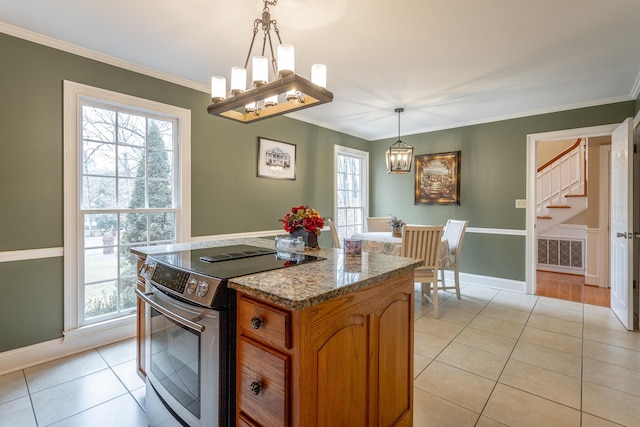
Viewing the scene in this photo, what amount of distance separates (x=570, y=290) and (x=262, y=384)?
4.98 metres

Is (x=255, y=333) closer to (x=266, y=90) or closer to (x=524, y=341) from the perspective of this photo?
(x=266, y=90)

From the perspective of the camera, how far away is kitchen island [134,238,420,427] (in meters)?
1.02

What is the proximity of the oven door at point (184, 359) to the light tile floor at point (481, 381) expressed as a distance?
0.45m

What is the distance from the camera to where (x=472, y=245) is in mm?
4539

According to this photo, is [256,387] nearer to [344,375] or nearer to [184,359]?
[344,375]

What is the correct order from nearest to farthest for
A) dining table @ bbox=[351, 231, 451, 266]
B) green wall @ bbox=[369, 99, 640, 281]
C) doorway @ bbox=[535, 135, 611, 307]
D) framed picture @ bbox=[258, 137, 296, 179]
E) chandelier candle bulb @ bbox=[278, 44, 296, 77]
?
chandelier candle bulb @ bbox=[278, 44, 296, 77] < dining table @ bbox=[351, 231, 451, 266] < framed picture @ bbox=[258, 137, 296, 179] < green wall @ bbox=[369, 99, 640, 281] < doorway @ bbox=[535, 135, 611, 307]

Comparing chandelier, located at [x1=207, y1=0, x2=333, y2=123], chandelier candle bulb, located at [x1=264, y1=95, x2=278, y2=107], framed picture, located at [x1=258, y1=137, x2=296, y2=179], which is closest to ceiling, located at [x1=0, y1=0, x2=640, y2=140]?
chandelier, located at [x1=207, y1=0, x2=333, y2=123]

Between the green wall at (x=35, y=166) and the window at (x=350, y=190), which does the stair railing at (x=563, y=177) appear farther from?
the green wall at (x=35, y=166)

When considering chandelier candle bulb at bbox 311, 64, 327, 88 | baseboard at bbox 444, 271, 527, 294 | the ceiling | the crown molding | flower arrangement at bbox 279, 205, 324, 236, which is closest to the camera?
chandelier candle bulb at bbox 311, 64, 327, 88

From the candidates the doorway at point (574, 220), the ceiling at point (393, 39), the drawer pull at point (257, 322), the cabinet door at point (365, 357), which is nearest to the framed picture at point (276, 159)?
the ceiling at point (393, 39)

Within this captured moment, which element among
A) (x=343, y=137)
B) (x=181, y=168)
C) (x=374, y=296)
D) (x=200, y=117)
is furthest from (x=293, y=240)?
→ (x=343, y=137)

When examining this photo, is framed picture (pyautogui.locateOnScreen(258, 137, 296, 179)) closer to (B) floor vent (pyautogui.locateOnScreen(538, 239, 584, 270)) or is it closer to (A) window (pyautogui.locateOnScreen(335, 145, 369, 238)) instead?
(A) window (pyautogui.locateOnScreen(335, 145, 369, 238))

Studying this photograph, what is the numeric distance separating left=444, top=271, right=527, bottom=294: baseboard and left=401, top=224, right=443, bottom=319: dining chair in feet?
5.19

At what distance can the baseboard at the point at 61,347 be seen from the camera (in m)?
2.19
